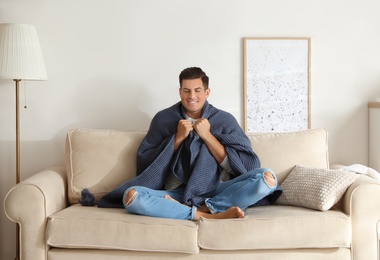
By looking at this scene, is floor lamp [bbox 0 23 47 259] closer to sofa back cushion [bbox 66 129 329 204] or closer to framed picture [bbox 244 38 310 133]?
sofa back cushion [bbox 66 129 329 204]

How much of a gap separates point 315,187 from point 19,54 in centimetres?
199

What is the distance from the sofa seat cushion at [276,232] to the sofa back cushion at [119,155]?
0.65m

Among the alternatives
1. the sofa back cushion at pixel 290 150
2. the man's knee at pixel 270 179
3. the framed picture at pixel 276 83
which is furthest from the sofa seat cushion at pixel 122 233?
the framed picture at pixel 276 83

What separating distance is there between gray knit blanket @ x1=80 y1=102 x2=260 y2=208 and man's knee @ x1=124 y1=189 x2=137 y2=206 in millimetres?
237

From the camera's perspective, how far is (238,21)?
4164mm

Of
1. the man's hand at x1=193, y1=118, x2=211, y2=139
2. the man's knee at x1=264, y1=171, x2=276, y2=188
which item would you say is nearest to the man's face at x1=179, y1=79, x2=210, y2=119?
the man's hand at x1=193, y1=118, x2=211, y2=139

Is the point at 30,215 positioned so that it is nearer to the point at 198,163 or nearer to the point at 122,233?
the point at 122,233

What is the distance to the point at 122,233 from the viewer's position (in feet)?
10.0

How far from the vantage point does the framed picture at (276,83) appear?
416 cm

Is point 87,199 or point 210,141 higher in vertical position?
point 210,141

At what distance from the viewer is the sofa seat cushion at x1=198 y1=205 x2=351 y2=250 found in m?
3.03

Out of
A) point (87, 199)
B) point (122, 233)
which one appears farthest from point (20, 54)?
point (122, 233)

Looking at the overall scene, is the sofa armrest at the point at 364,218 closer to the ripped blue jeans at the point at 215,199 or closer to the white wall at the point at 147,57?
the ripped blue jeans at the point at 215,199

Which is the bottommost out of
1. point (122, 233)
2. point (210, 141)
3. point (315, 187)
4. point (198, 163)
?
point (122, 233)
